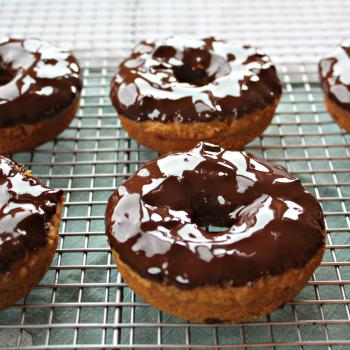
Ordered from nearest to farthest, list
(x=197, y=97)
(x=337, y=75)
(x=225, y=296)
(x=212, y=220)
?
(x=225, y=296) → (x=212, y=220) → (x=197, y=97) → (x=337, y=75)

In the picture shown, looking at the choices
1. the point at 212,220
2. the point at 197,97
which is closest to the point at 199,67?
the point at 197,97

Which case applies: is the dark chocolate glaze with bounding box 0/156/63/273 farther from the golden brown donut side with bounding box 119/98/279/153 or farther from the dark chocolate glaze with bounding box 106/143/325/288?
the golden brown donut side with bounding box 119/98/279/153

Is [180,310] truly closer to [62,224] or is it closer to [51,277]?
[51,277]

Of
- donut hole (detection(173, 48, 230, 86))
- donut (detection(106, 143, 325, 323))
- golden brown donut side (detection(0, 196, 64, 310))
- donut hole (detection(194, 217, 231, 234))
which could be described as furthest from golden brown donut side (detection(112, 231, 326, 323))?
donut hole (detection(173, 48, 230, 86))

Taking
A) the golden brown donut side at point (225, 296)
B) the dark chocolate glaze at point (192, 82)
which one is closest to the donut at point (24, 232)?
the golden brown donut side at point (225, 296)

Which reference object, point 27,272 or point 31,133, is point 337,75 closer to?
point 31,133

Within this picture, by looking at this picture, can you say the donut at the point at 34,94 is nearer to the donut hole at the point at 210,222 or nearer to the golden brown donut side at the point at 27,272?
the golden brown donut side at the point at 27,272
